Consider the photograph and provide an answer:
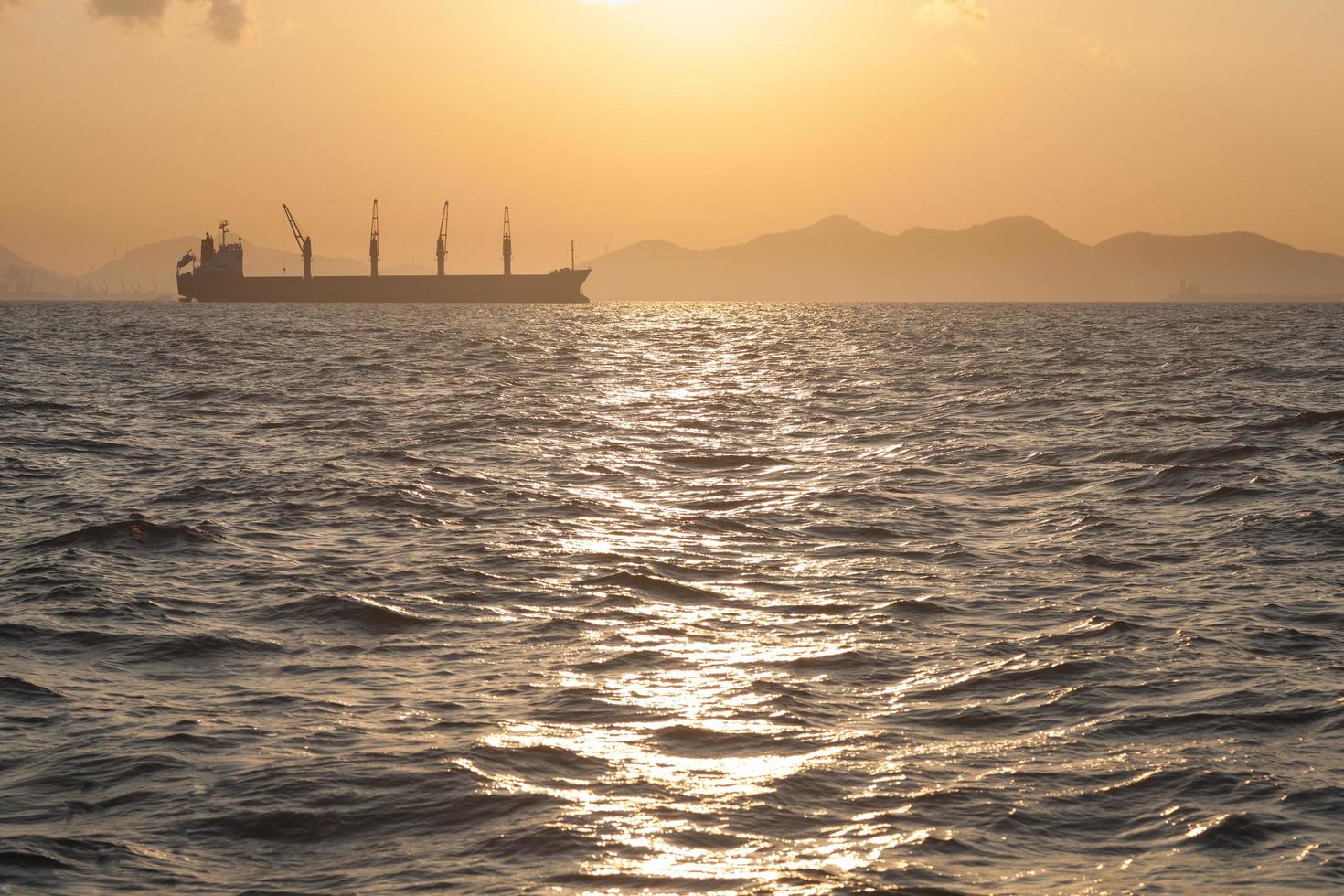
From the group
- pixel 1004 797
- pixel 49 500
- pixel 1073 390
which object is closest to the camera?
pixel 1004 797

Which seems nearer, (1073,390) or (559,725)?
(559,725)

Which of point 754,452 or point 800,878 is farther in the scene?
point 754,452

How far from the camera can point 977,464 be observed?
20.7 m

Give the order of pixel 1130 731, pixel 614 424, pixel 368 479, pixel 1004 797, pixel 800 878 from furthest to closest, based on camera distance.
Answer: pixel 614 424 → pixel 368 479 → pixel 1130 731 → pixel 1004 797 → pixel 800 878

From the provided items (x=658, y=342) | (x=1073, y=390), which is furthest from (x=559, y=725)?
(x=658, y=342)

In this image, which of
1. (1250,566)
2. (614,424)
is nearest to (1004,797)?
(1250,566)

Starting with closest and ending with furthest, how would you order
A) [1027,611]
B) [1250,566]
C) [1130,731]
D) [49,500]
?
[1130,731] → [1027,611] → [1250,566] → [49,500]

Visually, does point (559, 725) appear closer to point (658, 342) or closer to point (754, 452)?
point (754, 452)

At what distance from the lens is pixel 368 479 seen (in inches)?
751

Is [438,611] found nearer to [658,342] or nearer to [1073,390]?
[1073,390]

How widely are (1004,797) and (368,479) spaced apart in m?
13.7

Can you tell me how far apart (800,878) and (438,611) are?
589 cm

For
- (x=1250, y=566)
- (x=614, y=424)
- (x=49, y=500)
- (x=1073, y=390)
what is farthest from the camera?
(x=1073, y=390)

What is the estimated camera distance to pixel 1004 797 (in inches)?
277
